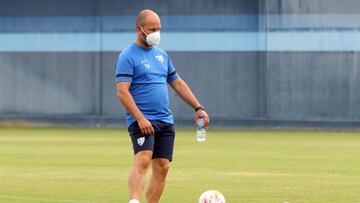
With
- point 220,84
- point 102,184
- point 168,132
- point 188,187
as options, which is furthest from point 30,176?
point 220,84

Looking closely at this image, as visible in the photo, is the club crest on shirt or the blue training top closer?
the blue training top

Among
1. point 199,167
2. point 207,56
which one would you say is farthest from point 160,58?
point 207,56

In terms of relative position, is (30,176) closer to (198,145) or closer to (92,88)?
(198,145)

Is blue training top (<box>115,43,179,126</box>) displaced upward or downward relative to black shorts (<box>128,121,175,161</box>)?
upward

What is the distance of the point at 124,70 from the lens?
13.9m

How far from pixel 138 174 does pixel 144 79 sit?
1057mm

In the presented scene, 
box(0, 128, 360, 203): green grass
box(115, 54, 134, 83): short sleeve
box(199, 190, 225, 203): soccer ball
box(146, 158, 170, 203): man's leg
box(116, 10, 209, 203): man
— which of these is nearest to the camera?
box(199, 190, 225, 203): soccer ball

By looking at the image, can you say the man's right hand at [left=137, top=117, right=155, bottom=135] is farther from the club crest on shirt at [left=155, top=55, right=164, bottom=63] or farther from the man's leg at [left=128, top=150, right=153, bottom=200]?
the club crest on shirt at [left=155, top=55, right=164, bottom=63]

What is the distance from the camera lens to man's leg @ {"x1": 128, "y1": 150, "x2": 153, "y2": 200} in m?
13.7

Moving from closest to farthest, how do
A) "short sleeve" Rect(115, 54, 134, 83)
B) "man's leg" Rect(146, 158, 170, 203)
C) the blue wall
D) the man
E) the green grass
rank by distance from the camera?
the man → "short sleeve" Rect(115, 54, 134, 83) → "man's leg" Rect(146, 158, 170, 203) → the green grass → the blue wall

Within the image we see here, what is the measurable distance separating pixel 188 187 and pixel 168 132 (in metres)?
4.24

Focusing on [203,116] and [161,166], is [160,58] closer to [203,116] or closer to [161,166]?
[203,116]

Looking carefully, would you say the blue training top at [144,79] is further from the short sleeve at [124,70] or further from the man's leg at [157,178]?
the man's leg at [157,178]

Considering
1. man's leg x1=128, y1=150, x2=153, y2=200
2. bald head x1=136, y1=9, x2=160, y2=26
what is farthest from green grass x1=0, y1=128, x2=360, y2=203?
bald head x1=136, y1=9, x2=160, y2=26
